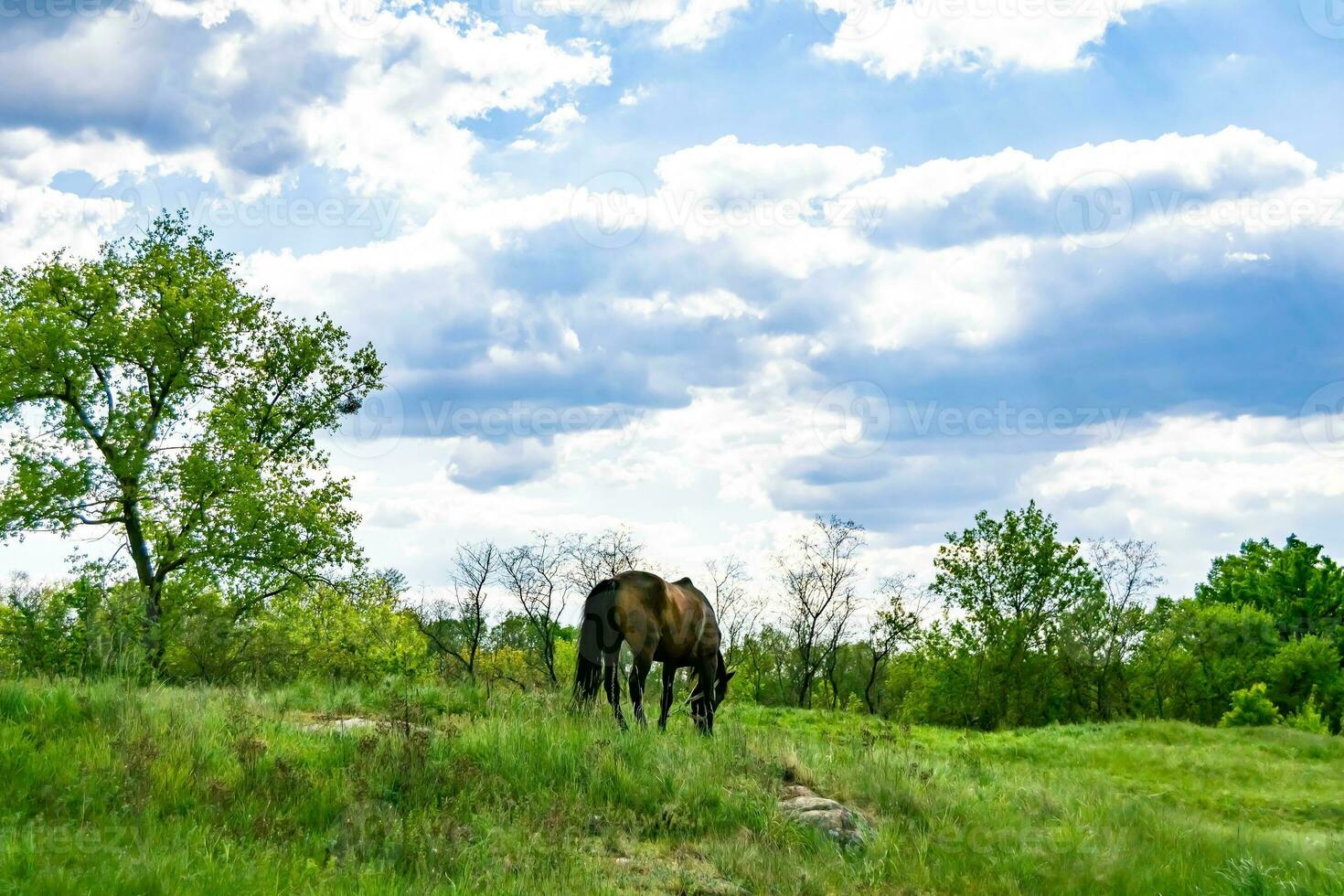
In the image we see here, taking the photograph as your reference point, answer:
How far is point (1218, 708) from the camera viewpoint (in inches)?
2079

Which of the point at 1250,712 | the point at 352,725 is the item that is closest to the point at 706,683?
the point at 352,725

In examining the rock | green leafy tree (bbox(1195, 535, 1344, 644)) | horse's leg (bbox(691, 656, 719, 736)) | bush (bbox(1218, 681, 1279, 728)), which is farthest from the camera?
green leafy tree (bbox(1195, 535, 1344, 644))

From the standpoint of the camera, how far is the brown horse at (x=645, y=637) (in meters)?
12.2

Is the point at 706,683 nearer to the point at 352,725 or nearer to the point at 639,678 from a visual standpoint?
the point at 639,678

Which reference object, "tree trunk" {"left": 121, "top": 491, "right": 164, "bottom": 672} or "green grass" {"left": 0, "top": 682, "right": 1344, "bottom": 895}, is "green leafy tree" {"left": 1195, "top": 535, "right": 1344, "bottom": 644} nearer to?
"green grass" {"left": 0, "top": 682, "right": 1344, "bottom": 895}

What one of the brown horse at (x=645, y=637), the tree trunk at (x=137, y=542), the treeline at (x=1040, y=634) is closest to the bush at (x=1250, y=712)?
the treeline at (x=1040, y=634)

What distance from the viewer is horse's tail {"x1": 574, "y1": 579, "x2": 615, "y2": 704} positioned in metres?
12.2

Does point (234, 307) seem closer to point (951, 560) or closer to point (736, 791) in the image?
point (736, 791)

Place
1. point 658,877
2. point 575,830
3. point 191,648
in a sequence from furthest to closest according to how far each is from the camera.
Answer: point 191,648 < point 575,830 < point 658,877

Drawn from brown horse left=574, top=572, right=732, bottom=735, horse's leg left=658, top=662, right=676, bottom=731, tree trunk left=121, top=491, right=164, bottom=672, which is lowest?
horse's leg left=658, top=662, right=676, bottom=731

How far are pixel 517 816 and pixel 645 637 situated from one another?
4420 mm

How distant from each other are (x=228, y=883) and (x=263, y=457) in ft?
82.7

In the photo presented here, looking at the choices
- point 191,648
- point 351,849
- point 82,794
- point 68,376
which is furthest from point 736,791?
point 68,376

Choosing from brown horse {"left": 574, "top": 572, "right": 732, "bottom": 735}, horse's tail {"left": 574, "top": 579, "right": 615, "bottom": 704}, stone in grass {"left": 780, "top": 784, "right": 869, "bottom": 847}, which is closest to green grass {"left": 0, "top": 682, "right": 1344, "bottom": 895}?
stone in grass {"left": 780, "top": 784, "right": 869, "bottom": 847}
